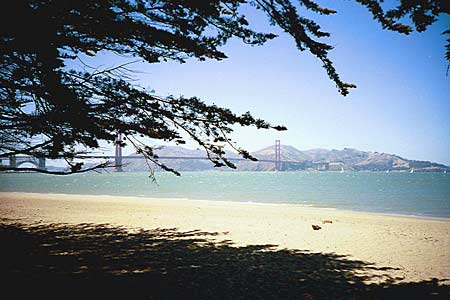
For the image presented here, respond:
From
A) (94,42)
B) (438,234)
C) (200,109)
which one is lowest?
(438,234)

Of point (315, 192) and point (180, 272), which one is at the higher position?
point (180, 272)

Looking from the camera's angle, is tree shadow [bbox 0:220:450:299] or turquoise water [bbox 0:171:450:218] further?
turquoise water [bbox 0:171:450:218]

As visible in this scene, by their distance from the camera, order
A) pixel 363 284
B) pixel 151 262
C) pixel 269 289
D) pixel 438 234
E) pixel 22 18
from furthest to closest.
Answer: pixel 438 234 → pixel 151 262 → pixel 363 284 → pixel 269 289 → pixel 22 18

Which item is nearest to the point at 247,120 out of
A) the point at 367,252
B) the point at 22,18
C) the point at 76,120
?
the point at 76,120

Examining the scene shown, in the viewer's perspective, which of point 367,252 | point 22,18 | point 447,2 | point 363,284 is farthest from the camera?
point 367,252

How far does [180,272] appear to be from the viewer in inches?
196

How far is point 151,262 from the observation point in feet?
18.1

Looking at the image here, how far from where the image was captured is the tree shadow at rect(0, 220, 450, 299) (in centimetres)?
403

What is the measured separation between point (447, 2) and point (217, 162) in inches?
117

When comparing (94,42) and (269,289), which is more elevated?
(94,42)

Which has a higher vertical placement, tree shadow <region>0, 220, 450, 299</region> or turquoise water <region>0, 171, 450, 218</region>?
tree shadow <region>0, 220, 450, 299</region>

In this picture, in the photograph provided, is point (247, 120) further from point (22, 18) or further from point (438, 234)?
point (438, 234)

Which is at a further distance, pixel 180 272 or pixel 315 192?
pixel 315 192

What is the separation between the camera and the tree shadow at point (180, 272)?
403cm
